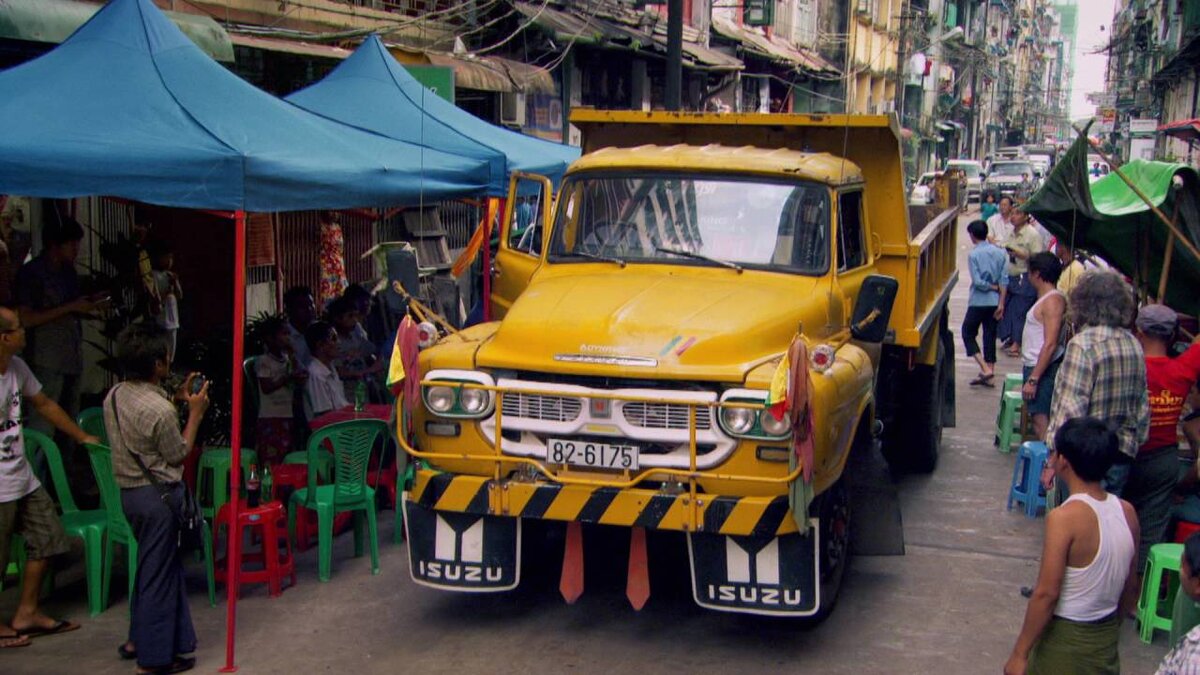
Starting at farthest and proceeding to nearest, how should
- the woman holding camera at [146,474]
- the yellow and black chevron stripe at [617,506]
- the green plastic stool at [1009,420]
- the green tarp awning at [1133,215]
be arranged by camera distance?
the green plastic stool at [1009,420] < the green tarp awning at [1133,215] < the yellow and black chevron stripe at [617,506] < the woman holding camera at [146,474]

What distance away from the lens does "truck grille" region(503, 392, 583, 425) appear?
20.4 ft

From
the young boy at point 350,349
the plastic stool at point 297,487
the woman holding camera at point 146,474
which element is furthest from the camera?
the young boy at point 350,349

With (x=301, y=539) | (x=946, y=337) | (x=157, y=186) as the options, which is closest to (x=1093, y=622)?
(x=157, y=186)

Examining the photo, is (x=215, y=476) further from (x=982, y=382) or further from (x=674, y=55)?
(x=674, y=55)

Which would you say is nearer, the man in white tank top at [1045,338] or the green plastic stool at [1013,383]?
the man in white tank top at [1045,338]

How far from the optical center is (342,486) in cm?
755

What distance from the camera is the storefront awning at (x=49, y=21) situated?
9.35 m

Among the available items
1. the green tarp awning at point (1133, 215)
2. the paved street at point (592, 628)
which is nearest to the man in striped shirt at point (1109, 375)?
the paved street at point (592, 628)

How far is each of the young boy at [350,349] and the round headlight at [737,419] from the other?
421 centimetres

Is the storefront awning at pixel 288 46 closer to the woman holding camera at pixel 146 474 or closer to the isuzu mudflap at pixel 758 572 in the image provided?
the woman holding camera at pixel 146 474

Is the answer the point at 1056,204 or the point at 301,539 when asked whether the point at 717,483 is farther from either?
the point at 1056,204

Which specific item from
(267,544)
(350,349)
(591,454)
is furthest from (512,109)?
(591,454)

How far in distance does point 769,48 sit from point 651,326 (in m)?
30.1

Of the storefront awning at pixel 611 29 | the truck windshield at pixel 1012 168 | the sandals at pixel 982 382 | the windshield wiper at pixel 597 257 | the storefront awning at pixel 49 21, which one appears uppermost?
the storefront awning at pixel 611 29
